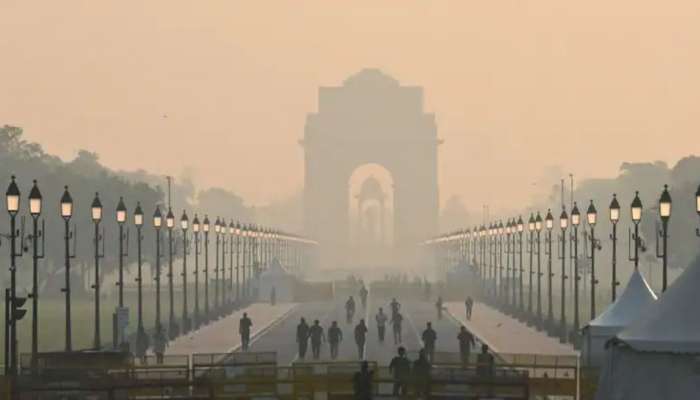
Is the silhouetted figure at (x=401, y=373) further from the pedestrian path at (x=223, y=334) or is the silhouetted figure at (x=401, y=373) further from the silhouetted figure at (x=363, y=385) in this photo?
the pedestrian path at (x=223, y=334)

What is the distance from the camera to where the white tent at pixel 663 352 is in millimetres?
30609

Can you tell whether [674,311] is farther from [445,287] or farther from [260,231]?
[260,231]

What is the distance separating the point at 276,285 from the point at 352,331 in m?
39.6

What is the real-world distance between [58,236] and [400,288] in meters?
23.6

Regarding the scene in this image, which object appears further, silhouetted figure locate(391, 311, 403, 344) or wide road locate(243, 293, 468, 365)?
silhouetted figure locate(391, 311, 403, 344)

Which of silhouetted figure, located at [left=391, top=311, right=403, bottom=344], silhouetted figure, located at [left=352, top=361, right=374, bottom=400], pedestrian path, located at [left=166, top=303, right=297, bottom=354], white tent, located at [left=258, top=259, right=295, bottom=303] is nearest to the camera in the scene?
silhouetted figure, located at [left=352, top=361, right=374, bottom=400]

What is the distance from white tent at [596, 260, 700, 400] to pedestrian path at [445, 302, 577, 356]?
3292cm

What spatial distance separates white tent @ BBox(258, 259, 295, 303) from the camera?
425 ft

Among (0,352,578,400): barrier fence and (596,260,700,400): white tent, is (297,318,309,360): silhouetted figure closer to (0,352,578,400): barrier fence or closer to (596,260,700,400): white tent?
(0,352,578,400): barrier fence

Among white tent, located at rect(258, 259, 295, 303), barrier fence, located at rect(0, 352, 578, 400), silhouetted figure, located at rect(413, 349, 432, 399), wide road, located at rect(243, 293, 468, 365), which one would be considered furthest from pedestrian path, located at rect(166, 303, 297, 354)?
silhouetted figure, located at rect(413, 349, 432, 399)

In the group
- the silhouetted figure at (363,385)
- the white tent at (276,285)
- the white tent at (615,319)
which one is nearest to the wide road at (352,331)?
the white tent at (276,285)

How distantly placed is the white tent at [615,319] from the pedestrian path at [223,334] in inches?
811

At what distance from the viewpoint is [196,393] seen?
40906 mm

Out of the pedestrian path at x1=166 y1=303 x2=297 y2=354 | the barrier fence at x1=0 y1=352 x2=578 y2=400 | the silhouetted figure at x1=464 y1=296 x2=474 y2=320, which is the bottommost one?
the barrier fence at x1=0 y1=352 x2=578 y2=400
